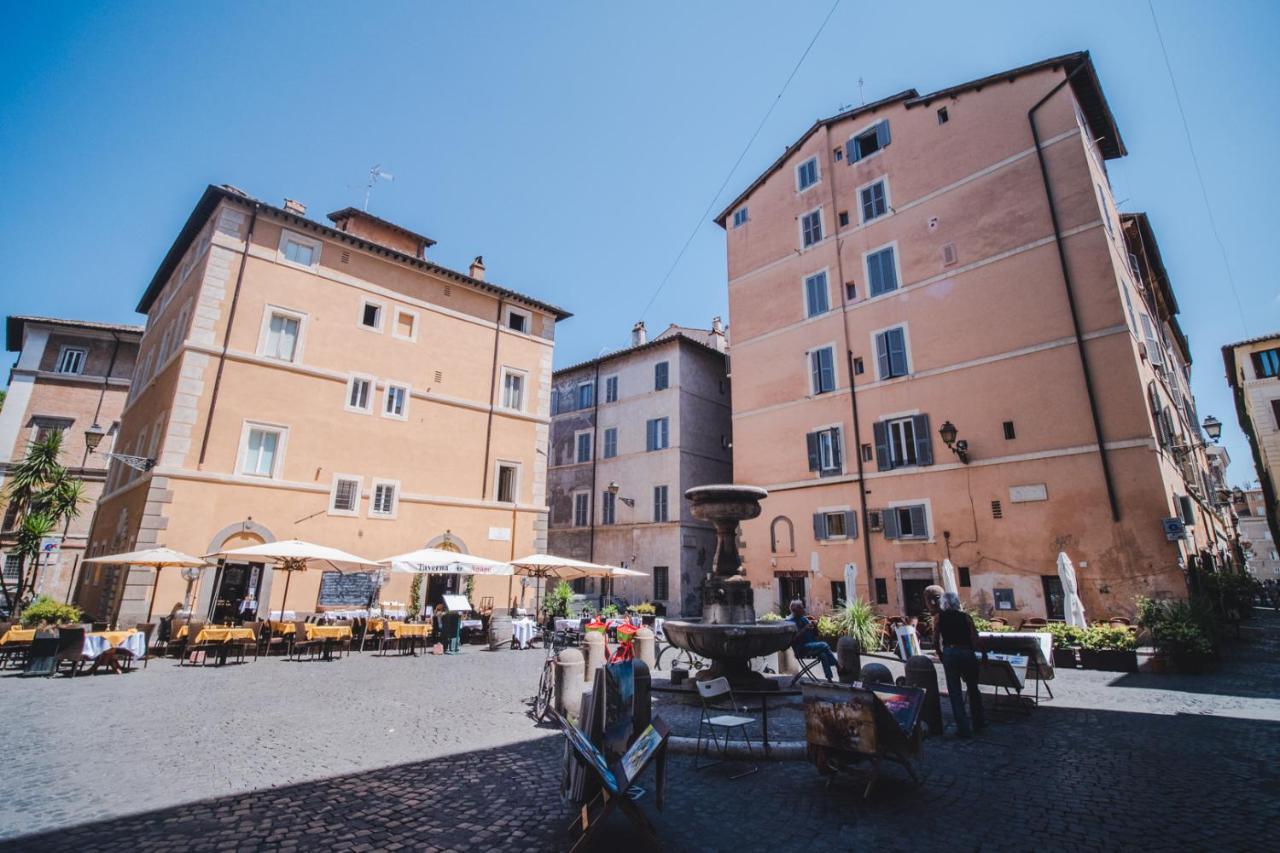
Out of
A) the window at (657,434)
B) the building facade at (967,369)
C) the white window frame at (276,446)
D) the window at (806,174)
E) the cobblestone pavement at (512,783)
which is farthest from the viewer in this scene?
the window at (657,434)

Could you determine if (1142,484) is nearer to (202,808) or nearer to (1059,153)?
(1059,153)

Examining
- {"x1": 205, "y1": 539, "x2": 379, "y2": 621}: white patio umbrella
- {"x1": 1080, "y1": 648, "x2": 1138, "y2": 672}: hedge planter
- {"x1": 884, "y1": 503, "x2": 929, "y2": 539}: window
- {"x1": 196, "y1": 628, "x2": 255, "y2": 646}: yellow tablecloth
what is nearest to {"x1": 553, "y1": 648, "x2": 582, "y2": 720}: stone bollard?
{"x1": 196, "y1": 628, "x2": 255, "y2": 646}: yellow tablecloth

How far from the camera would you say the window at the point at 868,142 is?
2236 centimetres

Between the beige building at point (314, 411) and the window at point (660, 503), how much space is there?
22.2 ft

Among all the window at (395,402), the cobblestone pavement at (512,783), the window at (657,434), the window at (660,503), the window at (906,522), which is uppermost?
the window at (657,434)

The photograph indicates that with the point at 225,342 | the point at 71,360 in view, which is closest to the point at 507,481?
the point at 225,342

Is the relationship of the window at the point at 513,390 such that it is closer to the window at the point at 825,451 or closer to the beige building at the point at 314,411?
the beige building at the point at 314,411

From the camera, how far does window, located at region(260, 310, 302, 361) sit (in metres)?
17.8

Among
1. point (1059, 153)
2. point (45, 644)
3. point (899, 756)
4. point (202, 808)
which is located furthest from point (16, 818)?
point (1059, 153)

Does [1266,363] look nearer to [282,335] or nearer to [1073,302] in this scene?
[1073,302]

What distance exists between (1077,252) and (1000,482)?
23.7ft

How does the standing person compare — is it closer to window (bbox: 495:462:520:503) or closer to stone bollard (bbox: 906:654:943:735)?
stone bollard (bbox: 906:654:943:735)

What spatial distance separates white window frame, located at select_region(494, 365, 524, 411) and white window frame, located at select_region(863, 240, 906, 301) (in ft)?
45.4

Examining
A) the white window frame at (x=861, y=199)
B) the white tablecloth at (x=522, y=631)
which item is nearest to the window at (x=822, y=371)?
the white window frame at (x=861, y=199)
